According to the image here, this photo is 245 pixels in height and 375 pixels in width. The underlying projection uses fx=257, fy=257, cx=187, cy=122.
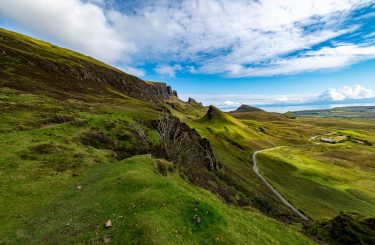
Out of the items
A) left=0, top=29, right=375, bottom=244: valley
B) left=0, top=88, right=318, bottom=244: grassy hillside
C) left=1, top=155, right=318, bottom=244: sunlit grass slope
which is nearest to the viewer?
left=1, top=155, right=318, bottom=244: sunlit grass slope

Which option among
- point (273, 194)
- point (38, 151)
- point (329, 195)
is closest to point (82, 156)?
point (38, 151)

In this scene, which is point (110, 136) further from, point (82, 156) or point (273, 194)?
point (273, 194)

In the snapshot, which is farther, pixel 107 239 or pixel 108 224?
pixel 108 224

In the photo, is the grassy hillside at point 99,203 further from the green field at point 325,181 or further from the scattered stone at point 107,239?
the green field at point 325,181

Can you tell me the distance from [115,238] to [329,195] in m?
104

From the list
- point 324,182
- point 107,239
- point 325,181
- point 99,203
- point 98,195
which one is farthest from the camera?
point 325,181

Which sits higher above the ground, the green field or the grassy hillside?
the grassy hillside

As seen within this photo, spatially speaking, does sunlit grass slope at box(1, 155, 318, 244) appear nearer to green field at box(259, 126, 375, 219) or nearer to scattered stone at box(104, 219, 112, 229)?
scattered stone at box(104, 219, 112, 229)

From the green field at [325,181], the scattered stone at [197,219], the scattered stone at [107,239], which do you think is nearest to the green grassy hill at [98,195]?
the scattered stone at [197,219]

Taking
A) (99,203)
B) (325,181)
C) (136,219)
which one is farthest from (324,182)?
(136,219)

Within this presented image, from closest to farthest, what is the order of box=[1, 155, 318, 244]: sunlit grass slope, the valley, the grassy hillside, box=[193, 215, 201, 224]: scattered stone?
box=[1, 155, 318, 244]: sunlit grass slope
the grassy hillside
the valley
box=[193, 215, 201, 224]: scattered stone

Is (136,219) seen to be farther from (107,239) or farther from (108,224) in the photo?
(107,239)

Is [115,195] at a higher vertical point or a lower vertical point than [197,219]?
lower

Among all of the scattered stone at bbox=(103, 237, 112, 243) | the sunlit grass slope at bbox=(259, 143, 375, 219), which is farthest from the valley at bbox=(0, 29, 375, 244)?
the sunlit grass slope at bbox=(259, 143, 375, 219)
